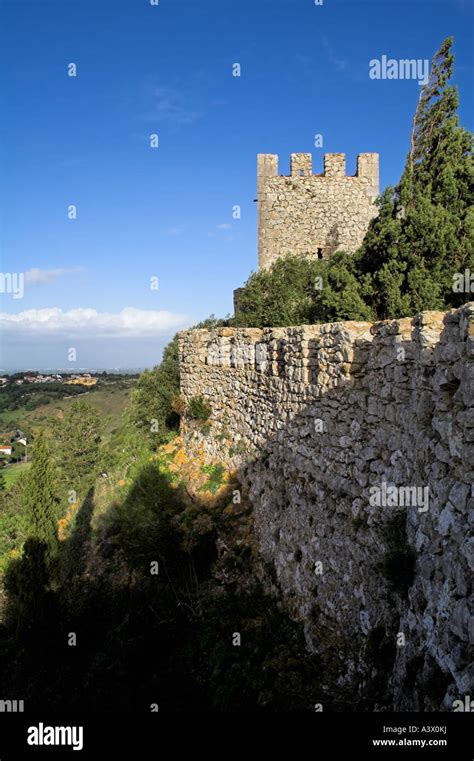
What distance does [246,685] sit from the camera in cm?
510

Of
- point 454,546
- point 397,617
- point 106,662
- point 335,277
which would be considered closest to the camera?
point 454,546

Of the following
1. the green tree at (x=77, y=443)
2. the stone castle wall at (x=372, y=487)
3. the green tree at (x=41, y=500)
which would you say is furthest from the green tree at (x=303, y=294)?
the green tree at (x=77, y=443)

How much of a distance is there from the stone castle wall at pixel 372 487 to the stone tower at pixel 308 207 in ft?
25.9

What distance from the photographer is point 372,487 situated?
170 inches

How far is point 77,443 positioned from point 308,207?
15.4 meters

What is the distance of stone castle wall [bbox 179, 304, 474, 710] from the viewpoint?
303 centimetres

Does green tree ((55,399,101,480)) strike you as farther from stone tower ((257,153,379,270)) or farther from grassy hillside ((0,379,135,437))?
stone tower ((257,153,379,270))

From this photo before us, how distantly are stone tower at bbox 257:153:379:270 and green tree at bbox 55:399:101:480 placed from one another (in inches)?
→ 530

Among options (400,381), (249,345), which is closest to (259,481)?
(249,345)

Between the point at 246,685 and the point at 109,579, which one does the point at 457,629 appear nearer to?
the point at 246,685

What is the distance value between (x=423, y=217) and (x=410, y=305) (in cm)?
140

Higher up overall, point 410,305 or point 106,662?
point 410,305

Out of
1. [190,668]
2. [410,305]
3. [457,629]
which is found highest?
[410,305]

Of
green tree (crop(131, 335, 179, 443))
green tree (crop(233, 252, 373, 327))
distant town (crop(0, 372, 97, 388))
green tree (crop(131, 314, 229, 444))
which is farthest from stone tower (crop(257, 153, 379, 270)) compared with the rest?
distant town (crop(0, 372, 97, 388))
